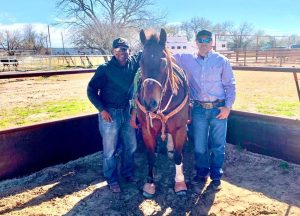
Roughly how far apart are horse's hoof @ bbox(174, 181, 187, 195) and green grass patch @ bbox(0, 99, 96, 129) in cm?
323

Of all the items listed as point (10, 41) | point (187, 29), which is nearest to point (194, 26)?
point (187, 29)

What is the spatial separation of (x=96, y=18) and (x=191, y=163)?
3059 cm

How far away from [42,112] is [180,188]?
14.2ft

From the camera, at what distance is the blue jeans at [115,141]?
320cm

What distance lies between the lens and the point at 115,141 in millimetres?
3262

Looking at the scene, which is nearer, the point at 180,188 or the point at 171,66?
the point at 171,66

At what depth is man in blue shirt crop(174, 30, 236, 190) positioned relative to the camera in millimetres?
3029

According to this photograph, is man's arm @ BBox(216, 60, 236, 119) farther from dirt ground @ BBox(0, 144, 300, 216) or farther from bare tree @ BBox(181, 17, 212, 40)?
bare tree @ BBox(181, 17, 212, 40)

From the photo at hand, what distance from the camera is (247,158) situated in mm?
3887

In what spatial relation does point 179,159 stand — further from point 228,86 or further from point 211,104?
point 228,86

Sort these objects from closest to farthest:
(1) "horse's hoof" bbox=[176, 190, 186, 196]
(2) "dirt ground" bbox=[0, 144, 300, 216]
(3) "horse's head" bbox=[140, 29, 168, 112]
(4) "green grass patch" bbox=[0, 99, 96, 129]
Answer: (3) "horse's head" bbox=[140, 29, 168, 112] < (2) "dirt ground" bbox=[0, 144, 300, 216] < (1) "horse's hoof" bbox=[176, 190, 186, 196] < (4) "green grass patch" bbox=[0, 99, 96, 129]

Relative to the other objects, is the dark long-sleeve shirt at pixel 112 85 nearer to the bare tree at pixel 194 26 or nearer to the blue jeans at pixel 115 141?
the blue jeans at pixel 115 141

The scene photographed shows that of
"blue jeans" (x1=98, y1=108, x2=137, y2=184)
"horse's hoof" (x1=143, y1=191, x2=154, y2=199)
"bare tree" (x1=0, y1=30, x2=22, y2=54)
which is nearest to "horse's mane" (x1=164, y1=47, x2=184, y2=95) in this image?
"blue jeans" (x1=98, y1=108, x2=137, y2=184)

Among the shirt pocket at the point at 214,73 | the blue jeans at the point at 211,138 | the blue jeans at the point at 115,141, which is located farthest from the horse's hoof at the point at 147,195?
the shirt pocket at the point at 214,73
